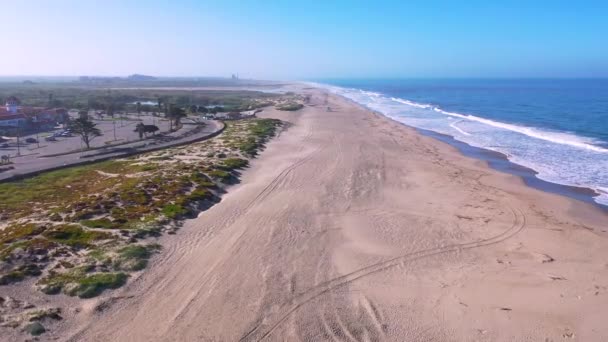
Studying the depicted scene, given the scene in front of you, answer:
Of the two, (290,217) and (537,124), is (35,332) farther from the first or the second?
(537,124)

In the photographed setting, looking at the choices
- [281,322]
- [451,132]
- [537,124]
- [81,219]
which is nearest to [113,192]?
[81,219]

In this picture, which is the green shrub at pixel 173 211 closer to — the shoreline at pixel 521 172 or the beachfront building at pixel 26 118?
the shoreline at pixel 521 172

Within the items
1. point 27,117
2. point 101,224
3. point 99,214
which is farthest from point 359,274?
point 27,117

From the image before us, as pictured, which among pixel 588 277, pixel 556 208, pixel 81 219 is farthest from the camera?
pixel 556 208

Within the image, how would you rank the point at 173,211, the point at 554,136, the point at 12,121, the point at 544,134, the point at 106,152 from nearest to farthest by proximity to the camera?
1. the point at 173,211
2. the point at 106,152
3. the point at 554,136
4. the point at 544,134
5. the point at 12,121

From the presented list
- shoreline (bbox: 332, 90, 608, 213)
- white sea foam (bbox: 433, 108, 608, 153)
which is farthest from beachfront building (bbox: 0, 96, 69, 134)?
white sea foam (bbox: 433, 108, 608, 153)

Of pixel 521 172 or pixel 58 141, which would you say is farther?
pixel 58 141

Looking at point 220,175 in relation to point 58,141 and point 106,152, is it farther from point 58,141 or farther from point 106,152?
point 58,141
